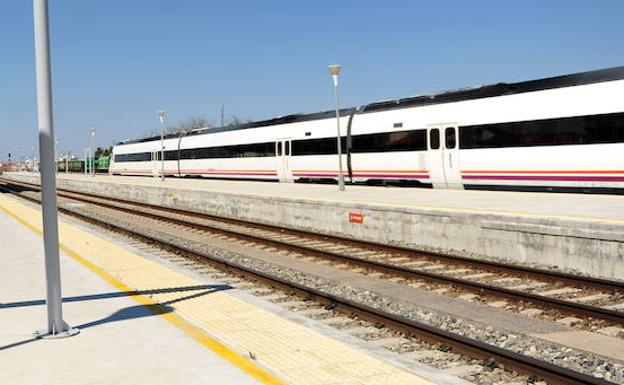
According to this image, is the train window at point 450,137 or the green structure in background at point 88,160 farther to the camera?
the green structure in background at point 88,160

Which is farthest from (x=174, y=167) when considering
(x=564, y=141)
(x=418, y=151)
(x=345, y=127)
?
(x=564, y=141)

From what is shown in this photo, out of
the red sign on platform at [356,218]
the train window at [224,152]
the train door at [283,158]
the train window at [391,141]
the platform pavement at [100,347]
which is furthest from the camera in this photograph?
the train window at [224,152]

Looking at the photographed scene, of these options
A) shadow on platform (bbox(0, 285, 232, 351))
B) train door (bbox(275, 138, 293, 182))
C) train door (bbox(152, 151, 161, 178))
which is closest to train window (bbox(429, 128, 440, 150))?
train door (bbox(275, 138, 293, 182))

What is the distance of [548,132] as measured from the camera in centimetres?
1805

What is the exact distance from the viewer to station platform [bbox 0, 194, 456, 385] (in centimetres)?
500

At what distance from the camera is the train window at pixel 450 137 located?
69.9ft

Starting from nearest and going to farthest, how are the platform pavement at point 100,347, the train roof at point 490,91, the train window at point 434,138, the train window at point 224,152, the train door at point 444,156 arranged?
the platform pavement at point 100,347
the train roof at point 490,91
the train door at point 444,156
the train window at point 434,138
the train window at point 224,152

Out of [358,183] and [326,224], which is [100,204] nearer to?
[358,183]

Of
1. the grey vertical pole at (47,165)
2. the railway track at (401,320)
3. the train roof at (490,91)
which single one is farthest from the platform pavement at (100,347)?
the train roof at (490,91)

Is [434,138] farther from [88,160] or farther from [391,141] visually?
[88,160]

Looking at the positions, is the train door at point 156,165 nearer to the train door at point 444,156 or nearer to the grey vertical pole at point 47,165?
the train door at point 444,156

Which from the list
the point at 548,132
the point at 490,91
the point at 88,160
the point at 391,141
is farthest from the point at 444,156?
the point at 88,160

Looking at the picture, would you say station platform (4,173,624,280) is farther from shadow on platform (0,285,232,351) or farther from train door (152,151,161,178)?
train door (152,151,161,178)

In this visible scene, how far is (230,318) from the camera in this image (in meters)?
7.12
